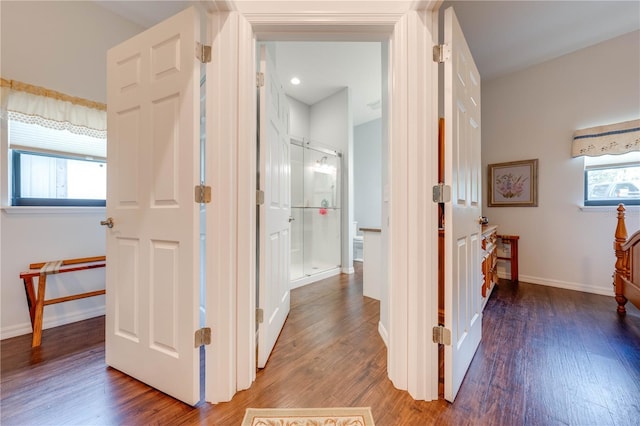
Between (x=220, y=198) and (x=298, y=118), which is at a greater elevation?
(x=298, y=118)

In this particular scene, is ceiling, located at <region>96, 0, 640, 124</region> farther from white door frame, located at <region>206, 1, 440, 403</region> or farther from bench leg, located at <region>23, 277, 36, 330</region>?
bench leg, located at <region>23, 277, 36, 330</region>

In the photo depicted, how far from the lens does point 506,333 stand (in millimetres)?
1949

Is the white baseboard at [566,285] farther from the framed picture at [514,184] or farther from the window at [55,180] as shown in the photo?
the window at [55,180]

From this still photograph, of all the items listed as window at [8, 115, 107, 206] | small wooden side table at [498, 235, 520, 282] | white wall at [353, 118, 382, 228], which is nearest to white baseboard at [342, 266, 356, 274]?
white wall at [353, 118, 382, 228]

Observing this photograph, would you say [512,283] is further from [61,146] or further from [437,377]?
[61,146]

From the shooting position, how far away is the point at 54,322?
2.03m

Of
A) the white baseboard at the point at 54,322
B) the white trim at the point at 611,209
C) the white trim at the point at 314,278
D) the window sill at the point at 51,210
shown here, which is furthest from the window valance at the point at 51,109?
the white trim at the point at 611,209

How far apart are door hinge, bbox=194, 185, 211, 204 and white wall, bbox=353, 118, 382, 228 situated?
416 cm

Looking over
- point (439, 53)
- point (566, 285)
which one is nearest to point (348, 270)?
point (566, 285)

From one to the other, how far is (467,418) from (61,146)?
345 cm

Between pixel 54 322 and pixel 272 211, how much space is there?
211cm

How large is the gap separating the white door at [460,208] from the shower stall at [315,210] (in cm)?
223

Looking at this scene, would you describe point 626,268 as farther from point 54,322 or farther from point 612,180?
point 54,322

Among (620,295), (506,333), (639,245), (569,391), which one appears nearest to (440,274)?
(569,391)
